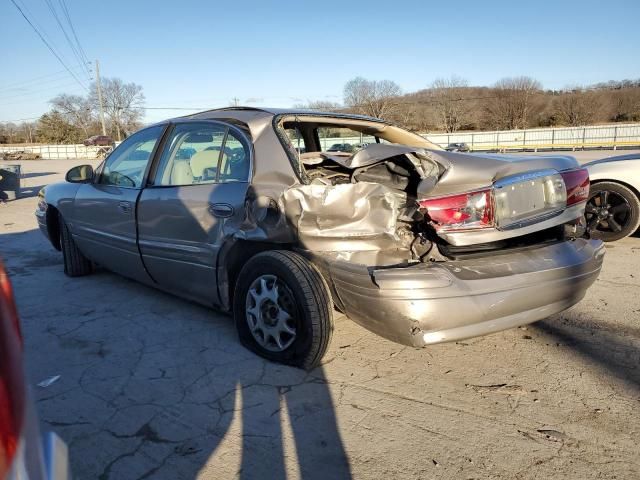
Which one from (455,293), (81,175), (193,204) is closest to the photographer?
(455,293)

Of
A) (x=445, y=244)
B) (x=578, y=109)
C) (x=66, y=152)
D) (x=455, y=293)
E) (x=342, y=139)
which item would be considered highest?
(x=578, y=109)

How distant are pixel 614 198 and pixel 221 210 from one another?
5031mm

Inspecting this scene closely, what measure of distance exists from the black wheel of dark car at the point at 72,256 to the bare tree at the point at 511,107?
2834 inches

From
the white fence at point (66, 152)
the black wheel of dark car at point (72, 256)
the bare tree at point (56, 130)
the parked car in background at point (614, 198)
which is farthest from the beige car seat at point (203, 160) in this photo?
the bare tree at point (56, 130)

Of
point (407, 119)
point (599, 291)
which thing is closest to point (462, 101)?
point (407, 119)

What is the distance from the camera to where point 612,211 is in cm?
594

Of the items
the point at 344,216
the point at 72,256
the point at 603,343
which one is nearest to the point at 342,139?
the point at 344,216

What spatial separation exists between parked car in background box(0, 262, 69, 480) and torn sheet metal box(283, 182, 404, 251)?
183 centimetres

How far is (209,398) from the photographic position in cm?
274

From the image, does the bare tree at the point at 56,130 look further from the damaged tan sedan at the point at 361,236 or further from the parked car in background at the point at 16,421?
the parked car in background at the point at 16,421

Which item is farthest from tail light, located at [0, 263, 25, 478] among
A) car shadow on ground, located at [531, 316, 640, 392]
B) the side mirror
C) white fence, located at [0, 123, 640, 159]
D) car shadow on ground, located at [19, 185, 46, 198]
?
white fence, located at [0, 123, 640, 159]

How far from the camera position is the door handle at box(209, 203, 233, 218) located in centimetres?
321

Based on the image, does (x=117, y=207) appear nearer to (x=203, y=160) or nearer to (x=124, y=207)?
(x=124, y=207)

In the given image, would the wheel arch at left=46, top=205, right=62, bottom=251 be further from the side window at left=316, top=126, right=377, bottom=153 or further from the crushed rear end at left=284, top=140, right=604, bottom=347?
the crushed rear end at left=284, top=140, right=604, bottom=347
